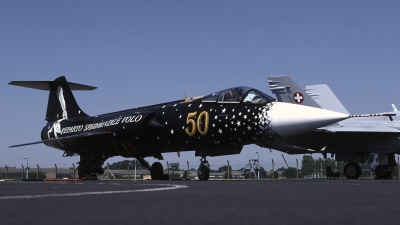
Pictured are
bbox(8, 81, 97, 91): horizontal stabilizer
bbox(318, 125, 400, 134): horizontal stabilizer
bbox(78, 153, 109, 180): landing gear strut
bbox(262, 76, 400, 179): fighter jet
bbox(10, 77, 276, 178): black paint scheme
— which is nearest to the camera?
bbox(10, 77, 276, 178): black paint scheme

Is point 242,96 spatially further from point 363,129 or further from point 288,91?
point 288,91

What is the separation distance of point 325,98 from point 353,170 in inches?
210

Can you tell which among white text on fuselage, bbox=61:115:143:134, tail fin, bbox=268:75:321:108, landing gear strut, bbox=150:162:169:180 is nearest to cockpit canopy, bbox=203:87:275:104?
white text on fuselage, bbox=61:115:143:134

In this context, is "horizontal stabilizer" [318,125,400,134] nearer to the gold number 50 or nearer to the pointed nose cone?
the gold number 50

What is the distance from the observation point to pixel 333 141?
2145 centimetres

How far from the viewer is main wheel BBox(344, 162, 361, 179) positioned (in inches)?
844

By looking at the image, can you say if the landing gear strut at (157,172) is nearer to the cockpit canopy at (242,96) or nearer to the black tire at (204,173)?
the black tire at (204,173)

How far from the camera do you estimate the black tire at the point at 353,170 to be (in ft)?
70.3

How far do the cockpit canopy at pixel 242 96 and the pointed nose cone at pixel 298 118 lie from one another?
82 centimetres

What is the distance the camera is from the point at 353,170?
70.6ft

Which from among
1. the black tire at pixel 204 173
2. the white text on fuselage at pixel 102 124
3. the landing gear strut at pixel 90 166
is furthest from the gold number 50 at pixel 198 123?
the landing gear strut at pixel 90 166

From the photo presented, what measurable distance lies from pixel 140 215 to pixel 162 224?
0.54 meters

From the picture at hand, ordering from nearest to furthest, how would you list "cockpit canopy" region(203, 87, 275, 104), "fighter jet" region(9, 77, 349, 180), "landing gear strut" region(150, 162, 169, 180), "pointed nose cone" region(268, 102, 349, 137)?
"pointed nose cone" region(268, 102, 349, 137) → "fighter jet" region(9, 77, 349, 180) → "cockpit canopy" region(203, 87, 275, 104) → "landing gear strut" region(150, 162, 169, 180)

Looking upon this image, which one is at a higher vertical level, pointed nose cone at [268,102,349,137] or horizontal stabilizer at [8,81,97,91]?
horizontal stabilizer at [8,81,97,91]
